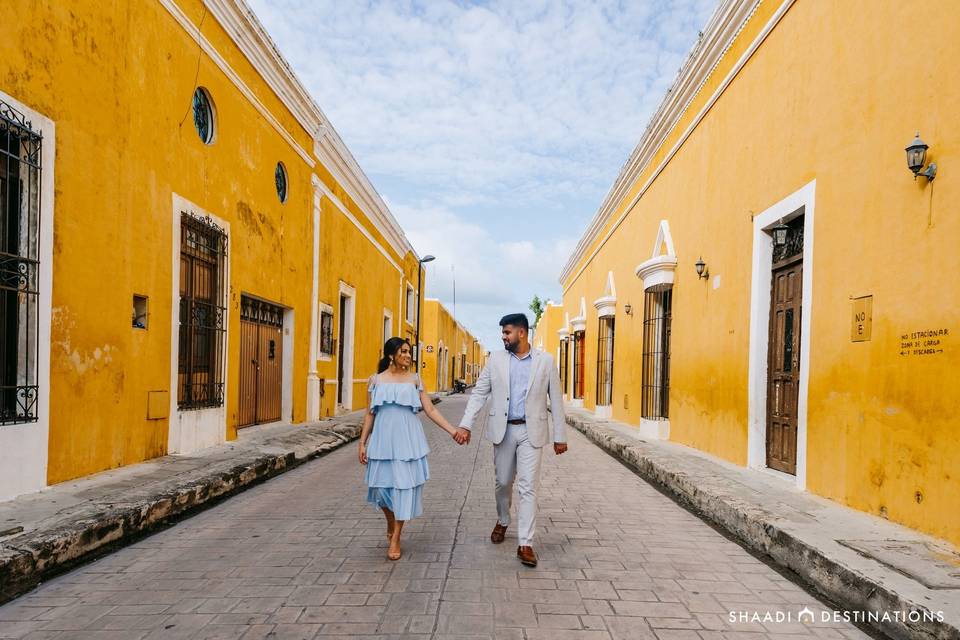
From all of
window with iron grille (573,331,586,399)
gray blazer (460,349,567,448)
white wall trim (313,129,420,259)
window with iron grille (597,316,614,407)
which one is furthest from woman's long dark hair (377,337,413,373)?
window with iron grille (573,331,586,399)

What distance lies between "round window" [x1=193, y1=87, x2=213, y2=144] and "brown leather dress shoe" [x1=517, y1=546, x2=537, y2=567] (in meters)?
7.13

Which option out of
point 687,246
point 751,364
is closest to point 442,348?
point 687,246

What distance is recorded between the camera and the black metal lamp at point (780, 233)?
24.1 feet

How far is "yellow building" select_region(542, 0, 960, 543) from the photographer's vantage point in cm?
471

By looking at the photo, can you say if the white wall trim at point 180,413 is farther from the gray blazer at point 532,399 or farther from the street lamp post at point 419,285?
the street lamp post at point 419,285

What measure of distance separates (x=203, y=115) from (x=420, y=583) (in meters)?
7.58

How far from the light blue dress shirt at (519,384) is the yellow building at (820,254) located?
2.76m

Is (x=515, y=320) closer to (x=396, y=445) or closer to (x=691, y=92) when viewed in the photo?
(x=396, y=445)

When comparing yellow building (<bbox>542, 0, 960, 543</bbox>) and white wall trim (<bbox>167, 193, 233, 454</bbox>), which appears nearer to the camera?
yellow building (<bbox>542, 0, 960, 543</bbox>)

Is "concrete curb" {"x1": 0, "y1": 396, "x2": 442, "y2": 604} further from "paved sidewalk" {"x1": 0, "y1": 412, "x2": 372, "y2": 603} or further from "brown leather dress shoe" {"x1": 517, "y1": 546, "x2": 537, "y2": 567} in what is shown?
"brown leather dress shoe" {"x1": 517, "y1": 546, "x2": 537, "y2": 567}

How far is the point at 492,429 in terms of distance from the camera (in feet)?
15.8

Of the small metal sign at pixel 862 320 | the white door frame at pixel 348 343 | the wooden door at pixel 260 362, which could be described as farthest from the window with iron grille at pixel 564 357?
the small metal sign at pixel 862 320

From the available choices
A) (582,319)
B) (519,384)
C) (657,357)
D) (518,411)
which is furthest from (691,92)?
(582,319)

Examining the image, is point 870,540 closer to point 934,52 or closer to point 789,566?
point 789,566
